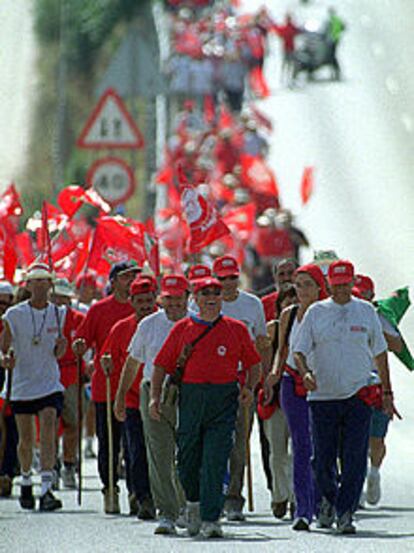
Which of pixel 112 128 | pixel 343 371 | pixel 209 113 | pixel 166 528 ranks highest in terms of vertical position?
pixel 209 113

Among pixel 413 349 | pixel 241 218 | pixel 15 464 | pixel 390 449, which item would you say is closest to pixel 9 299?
pixel 15 464

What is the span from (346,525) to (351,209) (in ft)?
102

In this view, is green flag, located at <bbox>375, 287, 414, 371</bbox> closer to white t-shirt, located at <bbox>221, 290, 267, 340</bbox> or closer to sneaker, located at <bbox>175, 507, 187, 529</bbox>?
white t-shirt, located at <bbox>221, 290, 267, 340</bbox>

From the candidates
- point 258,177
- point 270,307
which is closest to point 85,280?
point 270,307

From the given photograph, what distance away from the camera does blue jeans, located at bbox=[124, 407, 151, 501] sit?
17.4 metres

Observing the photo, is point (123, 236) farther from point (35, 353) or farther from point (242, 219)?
point (242, 219)

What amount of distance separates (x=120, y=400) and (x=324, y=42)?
4090 cm

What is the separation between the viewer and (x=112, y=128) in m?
26.4

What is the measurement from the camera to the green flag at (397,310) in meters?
18.2

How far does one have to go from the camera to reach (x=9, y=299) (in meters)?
20.4

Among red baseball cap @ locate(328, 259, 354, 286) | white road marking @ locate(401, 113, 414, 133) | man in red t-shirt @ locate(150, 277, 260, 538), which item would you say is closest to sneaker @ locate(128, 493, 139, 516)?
man in red t-shirt @ locate(150, 277, 260, 538)

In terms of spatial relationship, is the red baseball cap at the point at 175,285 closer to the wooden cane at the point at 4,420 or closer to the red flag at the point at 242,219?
the wooden cane at the point at 4,420

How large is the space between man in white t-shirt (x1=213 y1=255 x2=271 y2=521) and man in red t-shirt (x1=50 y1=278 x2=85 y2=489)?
8.32 ft

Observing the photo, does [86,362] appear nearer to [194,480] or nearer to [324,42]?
[194,480]
